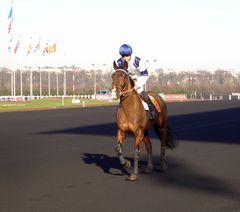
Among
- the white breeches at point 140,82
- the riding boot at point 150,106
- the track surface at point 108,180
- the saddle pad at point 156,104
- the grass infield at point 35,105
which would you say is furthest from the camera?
the grass infield at point 35,105

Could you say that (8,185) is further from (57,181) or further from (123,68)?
(123,68)

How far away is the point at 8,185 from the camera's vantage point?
1041cm

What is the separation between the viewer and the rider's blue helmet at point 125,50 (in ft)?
36.1

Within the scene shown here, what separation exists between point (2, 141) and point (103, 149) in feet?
16.2

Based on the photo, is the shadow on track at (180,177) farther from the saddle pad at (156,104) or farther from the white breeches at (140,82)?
the white breeches at (140,82)

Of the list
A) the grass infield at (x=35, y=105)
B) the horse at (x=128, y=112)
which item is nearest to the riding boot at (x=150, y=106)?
the horse at (x=128, y=112)

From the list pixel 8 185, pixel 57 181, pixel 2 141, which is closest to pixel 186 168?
pixel 57 181

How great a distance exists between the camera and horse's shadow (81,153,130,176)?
477 inches

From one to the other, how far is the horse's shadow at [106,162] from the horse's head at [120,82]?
6.10 ft

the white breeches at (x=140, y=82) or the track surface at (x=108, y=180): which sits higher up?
the white breeches at (x=140, y=82)

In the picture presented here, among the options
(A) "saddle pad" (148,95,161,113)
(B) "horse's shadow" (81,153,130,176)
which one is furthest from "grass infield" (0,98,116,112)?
(A) "saddle pad" (148,95,161,113)

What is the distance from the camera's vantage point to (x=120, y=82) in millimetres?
10641

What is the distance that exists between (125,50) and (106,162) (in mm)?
3807

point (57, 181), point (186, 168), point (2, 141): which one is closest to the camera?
point (57, 181)
